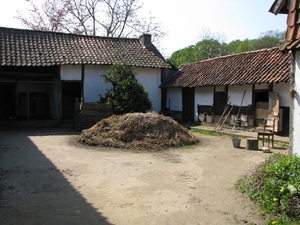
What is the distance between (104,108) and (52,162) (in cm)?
688

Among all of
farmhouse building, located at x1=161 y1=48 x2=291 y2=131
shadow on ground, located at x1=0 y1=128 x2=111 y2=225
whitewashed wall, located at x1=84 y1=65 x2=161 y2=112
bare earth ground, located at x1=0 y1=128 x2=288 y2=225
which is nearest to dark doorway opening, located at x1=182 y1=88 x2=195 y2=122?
farmhouse building, located at x1=161 y1=48 x2=291 y2=131

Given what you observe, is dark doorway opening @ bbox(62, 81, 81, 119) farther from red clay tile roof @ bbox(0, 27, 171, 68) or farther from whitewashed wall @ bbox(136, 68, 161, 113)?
whitewashed wall @ bbox(136, 68, 161, 113)

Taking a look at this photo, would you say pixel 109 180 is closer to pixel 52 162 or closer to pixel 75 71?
pixel 52 162

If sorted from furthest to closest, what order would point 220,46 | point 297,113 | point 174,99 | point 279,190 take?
point 220,46
point 174,99
point 297,113
point 279,190

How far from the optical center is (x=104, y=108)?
49.0 feet

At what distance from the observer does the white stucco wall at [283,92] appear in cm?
1242

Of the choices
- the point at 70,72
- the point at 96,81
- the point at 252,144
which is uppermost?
the point at 70,72

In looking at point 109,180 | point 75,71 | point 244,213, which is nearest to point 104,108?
point 75,71

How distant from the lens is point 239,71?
1498 centimetres

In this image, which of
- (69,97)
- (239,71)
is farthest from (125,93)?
(69,97)

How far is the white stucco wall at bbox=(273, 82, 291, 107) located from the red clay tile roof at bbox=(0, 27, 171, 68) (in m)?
7.90

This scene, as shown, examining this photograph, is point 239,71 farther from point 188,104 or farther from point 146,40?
point 146,40

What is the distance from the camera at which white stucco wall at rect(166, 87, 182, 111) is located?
19.2 metres

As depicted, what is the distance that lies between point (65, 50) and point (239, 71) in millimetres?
9768
